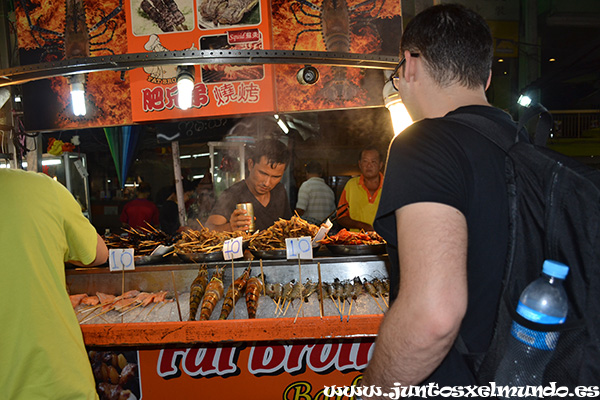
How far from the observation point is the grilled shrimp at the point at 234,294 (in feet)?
9.46

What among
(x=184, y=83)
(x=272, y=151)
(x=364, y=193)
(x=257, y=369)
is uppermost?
(x=184, y=83)

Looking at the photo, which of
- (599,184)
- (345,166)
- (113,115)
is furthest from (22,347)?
(345,166)

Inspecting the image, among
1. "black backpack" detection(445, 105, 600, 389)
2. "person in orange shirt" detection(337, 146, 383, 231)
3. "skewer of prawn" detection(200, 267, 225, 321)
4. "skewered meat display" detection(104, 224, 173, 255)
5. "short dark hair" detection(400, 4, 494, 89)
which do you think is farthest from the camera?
"person in orange shirt" detection(337, 146, 383, 231)

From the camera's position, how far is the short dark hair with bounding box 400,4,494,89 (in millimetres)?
1445

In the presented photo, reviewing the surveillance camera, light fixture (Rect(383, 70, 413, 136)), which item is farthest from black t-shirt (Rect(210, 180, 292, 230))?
light fixture (Rect(383, 70, 413, 136))

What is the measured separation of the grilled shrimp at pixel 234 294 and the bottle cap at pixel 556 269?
7.41 feet

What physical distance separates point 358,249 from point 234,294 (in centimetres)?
118

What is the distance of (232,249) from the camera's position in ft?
11.2

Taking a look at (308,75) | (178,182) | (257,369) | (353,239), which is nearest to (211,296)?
(257,369)

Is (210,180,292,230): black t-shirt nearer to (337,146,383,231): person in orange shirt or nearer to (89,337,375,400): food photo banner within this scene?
(337,146,383,231): person in orange shirt

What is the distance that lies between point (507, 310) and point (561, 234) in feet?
0.94

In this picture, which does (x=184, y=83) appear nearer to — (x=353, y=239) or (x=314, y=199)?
(x=353, y=239)

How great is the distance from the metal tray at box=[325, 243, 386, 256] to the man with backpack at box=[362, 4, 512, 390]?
6.69ft

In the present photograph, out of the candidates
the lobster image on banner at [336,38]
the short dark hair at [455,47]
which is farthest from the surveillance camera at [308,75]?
the short dark hair at [455,47]
